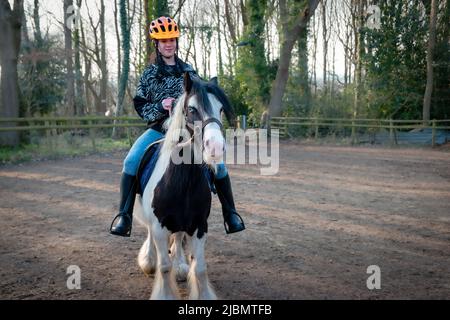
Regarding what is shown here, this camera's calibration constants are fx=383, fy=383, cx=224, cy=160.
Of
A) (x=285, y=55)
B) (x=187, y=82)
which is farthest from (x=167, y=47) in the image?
(x=285, y=55)

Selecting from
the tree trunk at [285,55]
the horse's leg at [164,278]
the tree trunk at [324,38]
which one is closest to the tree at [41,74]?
the tree trunk at [285,55]

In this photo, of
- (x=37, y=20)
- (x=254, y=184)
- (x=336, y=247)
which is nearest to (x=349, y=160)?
(x=254, y=184)

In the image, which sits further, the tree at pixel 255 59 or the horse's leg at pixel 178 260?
the tree at pixel 255 59

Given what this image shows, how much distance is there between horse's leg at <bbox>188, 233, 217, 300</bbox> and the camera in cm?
362

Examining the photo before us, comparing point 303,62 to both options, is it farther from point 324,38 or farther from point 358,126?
point 324,38

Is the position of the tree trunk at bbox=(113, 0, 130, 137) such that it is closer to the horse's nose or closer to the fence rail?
the fence rail

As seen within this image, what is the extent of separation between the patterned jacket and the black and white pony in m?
0.50

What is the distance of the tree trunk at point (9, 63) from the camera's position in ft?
45.8

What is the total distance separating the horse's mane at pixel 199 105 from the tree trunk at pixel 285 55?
18.1 meters

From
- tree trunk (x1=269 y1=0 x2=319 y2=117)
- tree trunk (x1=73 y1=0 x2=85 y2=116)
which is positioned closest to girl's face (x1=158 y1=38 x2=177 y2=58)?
tree trunk (x1=269 y1=0 x2=319 y2=117)

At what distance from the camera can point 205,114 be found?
9.48 ft

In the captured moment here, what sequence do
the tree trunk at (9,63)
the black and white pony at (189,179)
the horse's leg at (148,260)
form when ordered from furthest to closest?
the tree trunk at (9,63), the horse's leg at (148,260), the black and white pony at (189,179)

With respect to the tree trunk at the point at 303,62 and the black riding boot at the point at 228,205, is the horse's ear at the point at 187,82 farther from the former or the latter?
the tree trunk at the point at 303,62

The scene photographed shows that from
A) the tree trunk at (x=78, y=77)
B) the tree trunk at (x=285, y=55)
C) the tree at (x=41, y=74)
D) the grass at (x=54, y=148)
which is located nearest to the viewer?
the grass at (x=54, y=148)
